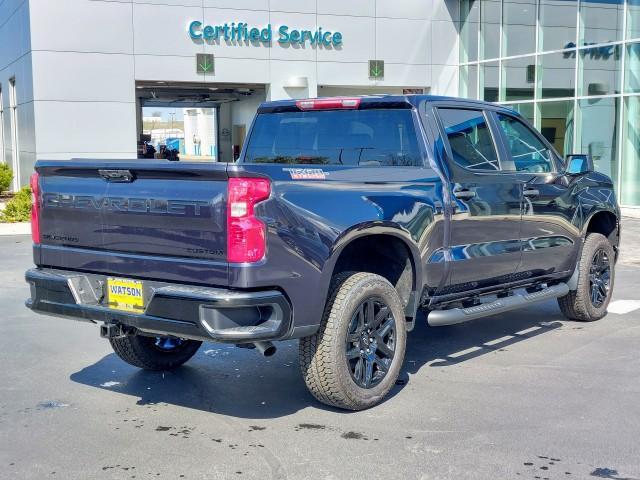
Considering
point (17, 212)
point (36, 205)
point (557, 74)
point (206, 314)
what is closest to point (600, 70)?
point (557, 74)

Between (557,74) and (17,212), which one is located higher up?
(557,74)

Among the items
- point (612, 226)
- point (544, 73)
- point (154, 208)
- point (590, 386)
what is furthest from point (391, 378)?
point (544, 73)

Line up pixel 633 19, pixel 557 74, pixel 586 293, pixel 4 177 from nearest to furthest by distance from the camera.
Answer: pixel 586 293
pixel 633 19
pixel 557 74
pixel 4 177

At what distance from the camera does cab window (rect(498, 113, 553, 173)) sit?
7.04 meters

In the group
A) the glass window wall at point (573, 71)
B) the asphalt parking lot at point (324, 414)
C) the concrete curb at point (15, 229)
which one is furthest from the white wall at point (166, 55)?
the asphalt parking lot at point (324, 414)

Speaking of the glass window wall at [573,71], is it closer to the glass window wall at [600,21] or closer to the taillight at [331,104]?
the glass window wall at [600,21]

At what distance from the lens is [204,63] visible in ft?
80.8

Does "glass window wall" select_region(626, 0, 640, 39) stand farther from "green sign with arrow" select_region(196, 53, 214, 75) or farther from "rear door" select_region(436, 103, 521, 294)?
"rear door" select_region(436, 103, 521, 294)

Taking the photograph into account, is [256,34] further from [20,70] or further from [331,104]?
[331,104]

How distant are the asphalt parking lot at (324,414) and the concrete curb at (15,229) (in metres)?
→ 9.76

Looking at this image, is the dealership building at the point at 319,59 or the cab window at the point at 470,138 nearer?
the cab window at the point at 470,138

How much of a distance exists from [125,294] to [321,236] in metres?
1.24

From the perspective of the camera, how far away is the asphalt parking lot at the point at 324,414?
4539mm

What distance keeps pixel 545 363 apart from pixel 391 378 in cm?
169
